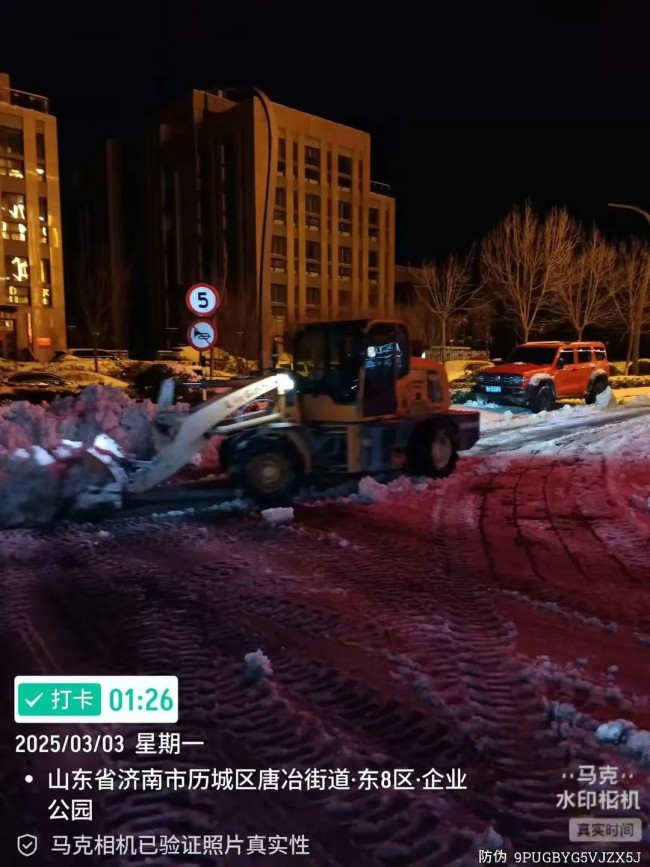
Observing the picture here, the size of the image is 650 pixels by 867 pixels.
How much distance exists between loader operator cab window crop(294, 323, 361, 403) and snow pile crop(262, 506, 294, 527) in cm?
179

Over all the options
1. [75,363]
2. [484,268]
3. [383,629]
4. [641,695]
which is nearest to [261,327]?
[383,629]

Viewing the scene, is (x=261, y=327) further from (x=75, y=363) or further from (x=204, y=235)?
(x=204, y=235)

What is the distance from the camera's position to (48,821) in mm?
2955

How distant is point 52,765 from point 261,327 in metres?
9.22

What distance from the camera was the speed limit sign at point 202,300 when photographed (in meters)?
10.7

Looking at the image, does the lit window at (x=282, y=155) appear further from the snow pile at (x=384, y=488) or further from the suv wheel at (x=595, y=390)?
the snow pile at (x=384, y=488)

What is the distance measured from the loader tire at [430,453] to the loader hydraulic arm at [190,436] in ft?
8.92

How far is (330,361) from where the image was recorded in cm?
923

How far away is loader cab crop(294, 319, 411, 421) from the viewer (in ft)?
29.3

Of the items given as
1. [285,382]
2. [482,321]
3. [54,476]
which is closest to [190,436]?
[285,382]

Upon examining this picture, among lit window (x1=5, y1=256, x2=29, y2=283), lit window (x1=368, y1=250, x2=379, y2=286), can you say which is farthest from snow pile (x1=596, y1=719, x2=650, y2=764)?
lit window (x1=368, y1=250, x2=379, y2=286)

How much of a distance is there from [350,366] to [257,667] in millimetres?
5370

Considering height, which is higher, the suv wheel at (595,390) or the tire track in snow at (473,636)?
the suv wheel at (595,390)

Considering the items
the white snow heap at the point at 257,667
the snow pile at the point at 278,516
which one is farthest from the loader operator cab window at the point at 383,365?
the white snow heap at the point at 257,667
